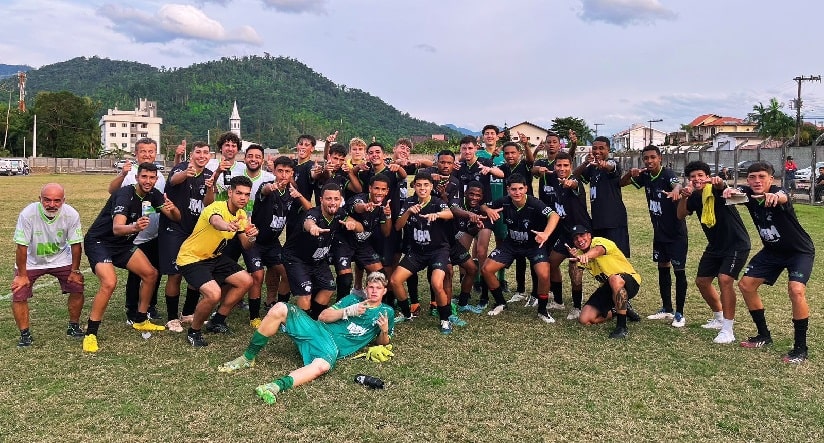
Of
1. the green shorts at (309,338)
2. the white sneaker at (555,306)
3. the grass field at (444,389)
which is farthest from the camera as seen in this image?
the white sneaker at (555,306)

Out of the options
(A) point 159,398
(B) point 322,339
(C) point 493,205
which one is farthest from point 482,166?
(A) point 159,398

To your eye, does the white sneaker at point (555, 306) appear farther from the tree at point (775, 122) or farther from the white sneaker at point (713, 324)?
the tree at point (775, 122)

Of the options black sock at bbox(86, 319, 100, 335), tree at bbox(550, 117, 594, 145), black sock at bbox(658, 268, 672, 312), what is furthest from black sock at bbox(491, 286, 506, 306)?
tree at bbox(550, 117, 594, 145)

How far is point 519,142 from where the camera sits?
9055 mm

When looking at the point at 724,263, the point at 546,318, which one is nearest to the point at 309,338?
the point at 546,318

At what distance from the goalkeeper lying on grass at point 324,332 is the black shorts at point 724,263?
153 inches

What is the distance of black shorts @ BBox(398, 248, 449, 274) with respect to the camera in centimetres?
742

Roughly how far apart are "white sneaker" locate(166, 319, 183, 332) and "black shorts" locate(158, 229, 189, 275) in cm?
60

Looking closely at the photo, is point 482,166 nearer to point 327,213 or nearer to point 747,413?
point 327,213

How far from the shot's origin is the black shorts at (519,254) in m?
7.74

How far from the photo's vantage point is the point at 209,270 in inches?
261

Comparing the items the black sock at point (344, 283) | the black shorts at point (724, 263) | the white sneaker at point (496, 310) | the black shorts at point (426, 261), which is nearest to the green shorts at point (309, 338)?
the black sock at point (344, 283)

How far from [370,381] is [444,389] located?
0.67 metres

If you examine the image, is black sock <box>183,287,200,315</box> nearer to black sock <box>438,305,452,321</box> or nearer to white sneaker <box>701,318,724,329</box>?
black sock <box>438,305,452,321</box>
